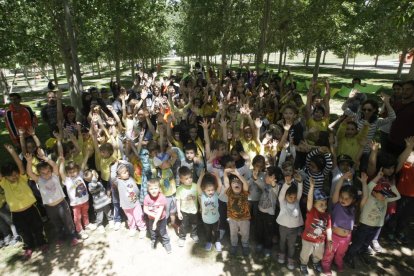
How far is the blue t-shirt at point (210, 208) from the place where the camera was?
4482 millimetres

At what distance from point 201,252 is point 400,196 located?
10.8ft

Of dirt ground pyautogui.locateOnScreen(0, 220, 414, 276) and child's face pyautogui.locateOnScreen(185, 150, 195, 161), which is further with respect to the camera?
child's face pyautogui.locateOnScreen(185, 150, 195, 161)

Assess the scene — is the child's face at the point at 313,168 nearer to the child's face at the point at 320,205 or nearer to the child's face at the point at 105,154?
the child's face at the point at 320,205

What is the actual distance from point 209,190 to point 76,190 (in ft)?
7.69

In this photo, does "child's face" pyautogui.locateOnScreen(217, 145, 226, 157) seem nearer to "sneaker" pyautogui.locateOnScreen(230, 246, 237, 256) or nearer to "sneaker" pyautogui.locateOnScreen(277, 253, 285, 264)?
"sneaker" pyautogui.locateOnScreen(230, 246, 237, 256)

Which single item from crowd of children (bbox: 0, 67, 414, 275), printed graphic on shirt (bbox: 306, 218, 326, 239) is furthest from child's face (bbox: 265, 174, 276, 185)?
printed graphic on shirt (bbox: 306, 218, 326, 239)

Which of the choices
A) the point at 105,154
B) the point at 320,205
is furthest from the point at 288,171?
the point at 105,154

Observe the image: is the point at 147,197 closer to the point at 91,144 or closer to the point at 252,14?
the point at 91,144

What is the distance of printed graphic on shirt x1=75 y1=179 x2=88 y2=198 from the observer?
477cm

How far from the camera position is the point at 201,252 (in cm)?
464

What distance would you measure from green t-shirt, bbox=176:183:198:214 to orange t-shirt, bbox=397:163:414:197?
11.0 ft

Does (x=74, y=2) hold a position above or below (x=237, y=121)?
above

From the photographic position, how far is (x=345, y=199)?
12.5ft

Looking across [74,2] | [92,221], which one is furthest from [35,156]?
[74,2]
